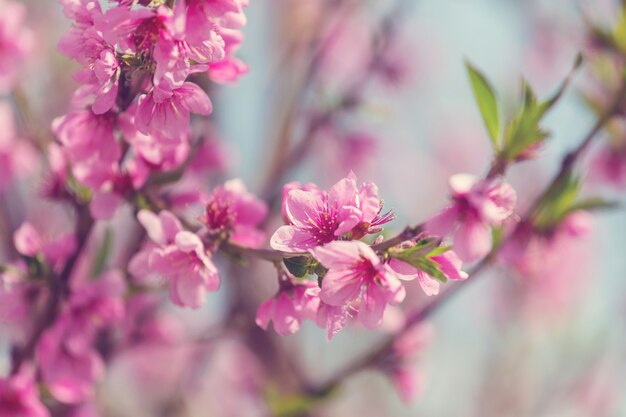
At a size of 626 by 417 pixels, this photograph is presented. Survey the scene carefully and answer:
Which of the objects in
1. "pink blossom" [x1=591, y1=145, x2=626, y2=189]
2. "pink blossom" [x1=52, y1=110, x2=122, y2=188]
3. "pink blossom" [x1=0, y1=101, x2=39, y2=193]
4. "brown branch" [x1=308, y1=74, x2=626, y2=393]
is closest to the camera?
"pink blossom" [x1=52, y1=110, x2=122, y2=188]

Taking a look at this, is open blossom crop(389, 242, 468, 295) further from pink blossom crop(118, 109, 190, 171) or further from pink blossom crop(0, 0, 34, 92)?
pink blossom crop(0, 0, 34, 92)

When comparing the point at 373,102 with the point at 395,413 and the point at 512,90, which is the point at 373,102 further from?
the point at 395,413

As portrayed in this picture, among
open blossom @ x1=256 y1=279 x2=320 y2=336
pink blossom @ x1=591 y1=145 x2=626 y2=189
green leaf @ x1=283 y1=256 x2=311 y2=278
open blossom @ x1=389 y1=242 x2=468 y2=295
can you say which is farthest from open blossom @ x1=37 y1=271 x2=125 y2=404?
pink blossom @ x1=591 y1=145 x2=626 y2=189

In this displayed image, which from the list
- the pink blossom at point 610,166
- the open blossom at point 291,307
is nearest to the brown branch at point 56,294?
the open blossom at point 291,307

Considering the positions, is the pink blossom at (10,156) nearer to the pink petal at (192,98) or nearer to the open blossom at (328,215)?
the pink petal at (192,98)

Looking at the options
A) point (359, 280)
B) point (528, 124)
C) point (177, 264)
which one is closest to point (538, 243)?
point (528, 124)

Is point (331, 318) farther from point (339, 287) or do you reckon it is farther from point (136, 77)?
point (136, 77)

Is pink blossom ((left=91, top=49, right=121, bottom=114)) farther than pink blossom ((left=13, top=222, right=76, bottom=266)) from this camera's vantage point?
No
